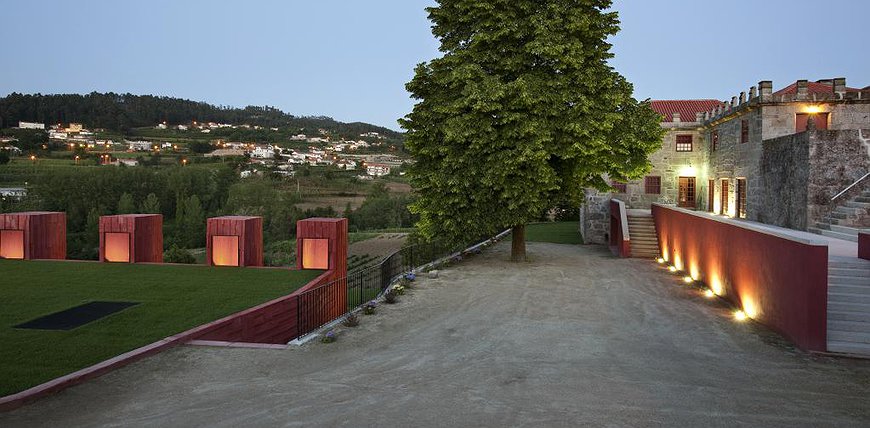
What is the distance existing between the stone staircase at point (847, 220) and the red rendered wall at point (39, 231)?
1114 inches

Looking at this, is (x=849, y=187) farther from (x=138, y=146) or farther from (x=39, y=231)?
(x=138, y=146)

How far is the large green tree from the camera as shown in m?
17.5

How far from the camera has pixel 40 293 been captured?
14.4 meters

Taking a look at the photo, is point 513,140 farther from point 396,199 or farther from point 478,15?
point 396,199

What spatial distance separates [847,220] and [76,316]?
21946 mm

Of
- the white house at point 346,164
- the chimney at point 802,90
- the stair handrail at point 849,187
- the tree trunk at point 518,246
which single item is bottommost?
the tree trunk at point 518,246

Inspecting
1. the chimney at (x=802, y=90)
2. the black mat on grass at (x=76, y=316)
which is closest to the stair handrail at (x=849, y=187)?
the chimney at (x=802, y=90)

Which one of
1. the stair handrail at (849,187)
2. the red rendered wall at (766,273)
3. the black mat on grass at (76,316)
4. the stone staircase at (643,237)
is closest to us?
the red rendered wall at (766,273)

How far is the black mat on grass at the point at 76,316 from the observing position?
11031mm

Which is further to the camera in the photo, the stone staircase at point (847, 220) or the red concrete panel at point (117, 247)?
the red concrete panel at point (117, 247)

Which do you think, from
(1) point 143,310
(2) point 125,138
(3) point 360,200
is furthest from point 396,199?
(1) point 143,310

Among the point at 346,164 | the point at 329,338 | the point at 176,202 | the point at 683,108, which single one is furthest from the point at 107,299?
the point at 346,164

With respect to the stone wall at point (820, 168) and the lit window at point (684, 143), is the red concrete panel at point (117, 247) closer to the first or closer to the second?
the stone wall at point (820, 168)

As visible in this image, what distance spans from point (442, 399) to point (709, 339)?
6.12 metres
